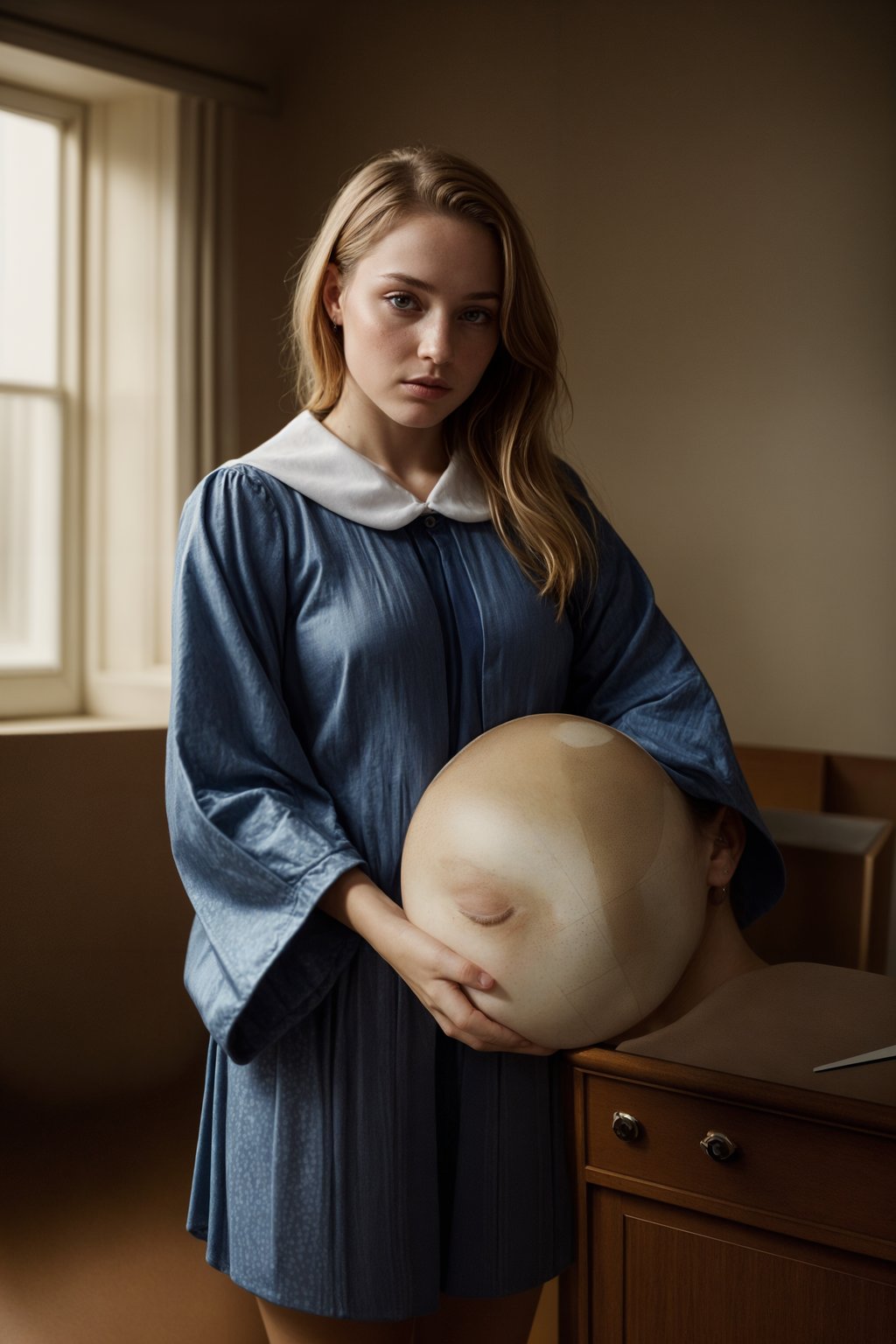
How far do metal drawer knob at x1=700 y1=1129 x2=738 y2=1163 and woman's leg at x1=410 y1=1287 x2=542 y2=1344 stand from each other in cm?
27

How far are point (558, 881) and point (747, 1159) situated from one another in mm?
331

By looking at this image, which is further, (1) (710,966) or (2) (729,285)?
(2) (729,285)

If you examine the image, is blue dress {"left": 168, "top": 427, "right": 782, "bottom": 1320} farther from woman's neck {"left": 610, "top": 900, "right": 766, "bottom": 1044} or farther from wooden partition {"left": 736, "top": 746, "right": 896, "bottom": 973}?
wooden partition {"left": 736, "top": 746, "right": 896, "bottom": 973}

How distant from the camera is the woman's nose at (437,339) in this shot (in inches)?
43.8

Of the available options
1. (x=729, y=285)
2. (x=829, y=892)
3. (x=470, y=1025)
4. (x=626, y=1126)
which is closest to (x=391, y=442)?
(x=470, y=1025)

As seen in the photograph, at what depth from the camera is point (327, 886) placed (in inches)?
40.8

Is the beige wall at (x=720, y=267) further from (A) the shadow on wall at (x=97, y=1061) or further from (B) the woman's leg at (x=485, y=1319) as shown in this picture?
(B) the woman's leg at (x=485, y=1319)

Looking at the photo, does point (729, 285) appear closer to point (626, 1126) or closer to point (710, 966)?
point (710, 966)

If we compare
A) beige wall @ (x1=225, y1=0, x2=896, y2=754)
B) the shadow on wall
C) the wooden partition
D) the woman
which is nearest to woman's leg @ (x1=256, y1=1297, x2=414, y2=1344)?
the woman

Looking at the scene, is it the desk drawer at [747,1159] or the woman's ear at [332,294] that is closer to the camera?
the desk drawer at [747,1159]

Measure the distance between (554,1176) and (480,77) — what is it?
2.30 m

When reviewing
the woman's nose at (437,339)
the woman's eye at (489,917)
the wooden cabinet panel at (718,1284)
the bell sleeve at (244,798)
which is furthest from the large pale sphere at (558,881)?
the woman's nose at (437,339)

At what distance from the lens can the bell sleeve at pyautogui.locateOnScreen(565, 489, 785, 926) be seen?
1224mm

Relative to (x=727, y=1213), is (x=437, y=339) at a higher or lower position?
higher
